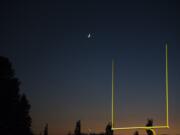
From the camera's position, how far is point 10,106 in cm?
3062

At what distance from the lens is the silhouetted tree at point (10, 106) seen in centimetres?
2977

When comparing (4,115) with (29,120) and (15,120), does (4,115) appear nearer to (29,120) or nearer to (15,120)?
(15,120)

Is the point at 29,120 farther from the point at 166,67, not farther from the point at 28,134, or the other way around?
the point at 166,67

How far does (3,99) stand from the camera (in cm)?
3017

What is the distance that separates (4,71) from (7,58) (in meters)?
1.04

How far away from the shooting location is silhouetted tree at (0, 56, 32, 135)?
2977cm

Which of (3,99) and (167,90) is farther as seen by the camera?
(3,99)

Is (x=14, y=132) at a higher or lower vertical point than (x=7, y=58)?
lower

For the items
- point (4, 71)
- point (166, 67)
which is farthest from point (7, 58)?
point (166, 67)

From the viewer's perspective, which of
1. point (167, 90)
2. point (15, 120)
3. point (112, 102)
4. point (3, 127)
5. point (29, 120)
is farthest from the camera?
point (29, 120)

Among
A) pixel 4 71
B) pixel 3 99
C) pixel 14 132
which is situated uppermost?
pixel 4 71

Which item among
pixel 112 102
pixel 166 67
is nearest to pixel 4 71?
pixel 112 102

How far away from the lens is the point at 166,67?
824 inches

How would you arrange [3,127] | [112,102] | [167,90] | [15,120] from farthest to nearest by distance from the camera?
[15,120]
[3,127]
[112,102]
[167,90]
